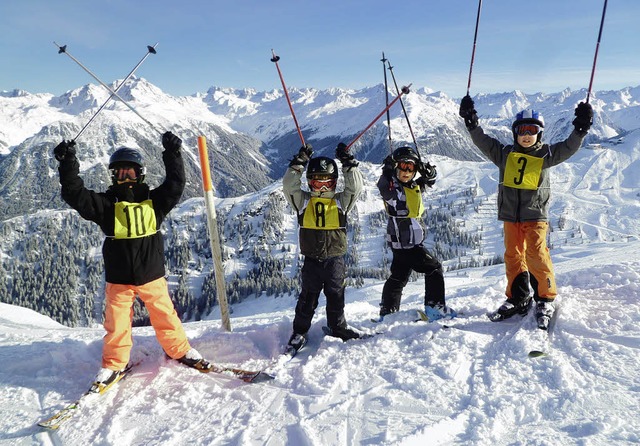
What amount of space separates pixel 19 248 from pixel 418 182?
599 ft

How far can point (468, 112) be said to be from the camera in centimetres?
599

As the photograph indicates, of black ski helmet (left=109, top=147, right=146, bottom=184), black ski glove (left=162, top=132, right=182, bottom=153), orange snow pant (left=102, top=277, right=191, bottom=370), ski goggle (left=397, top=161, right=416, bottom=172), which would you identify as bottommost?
orange snow pant (left=102, top=277, right=191, bottom=370)

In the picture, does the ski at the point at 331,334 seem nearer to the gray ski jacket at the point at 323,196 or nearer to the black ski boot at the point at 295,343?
the black ski boot at the point at 295,343

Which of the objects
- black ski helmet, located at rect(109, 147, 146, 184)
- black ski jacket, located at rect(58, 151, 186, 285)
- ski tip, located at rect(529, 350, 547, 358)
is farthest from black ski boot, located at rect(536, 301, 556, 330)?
black ski helmet, located at rect(109, 147, 146, 184)

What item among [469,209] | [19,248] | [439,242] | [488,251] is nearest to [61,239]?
[19,248]

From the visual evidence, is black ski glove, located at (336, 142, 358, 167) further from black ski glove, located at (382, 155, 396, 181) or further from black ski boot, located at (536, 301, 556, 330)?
black ski boot, located at (536, 301, 556, 330)

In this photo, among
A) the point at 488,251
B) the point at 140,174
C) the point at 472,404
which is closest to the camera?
the point at 472,404

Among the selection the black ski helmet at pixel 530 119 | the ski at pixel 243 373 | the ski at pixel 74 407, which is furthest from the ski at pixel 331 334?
the black ski helmet at pixel 530 119

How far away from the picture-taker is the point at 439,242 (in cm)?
14562

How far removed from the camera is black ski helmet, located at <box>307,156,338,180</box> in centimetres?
545

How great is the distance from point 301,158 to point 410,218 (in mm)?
1989

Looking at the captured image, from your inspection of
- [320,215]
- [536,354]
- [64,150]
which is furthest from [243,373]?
[536,354]

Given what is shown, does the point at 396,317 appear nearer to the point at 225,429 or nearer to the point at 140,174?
the point at 225,429

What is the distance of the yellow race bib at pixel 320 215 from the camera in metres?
5.47
